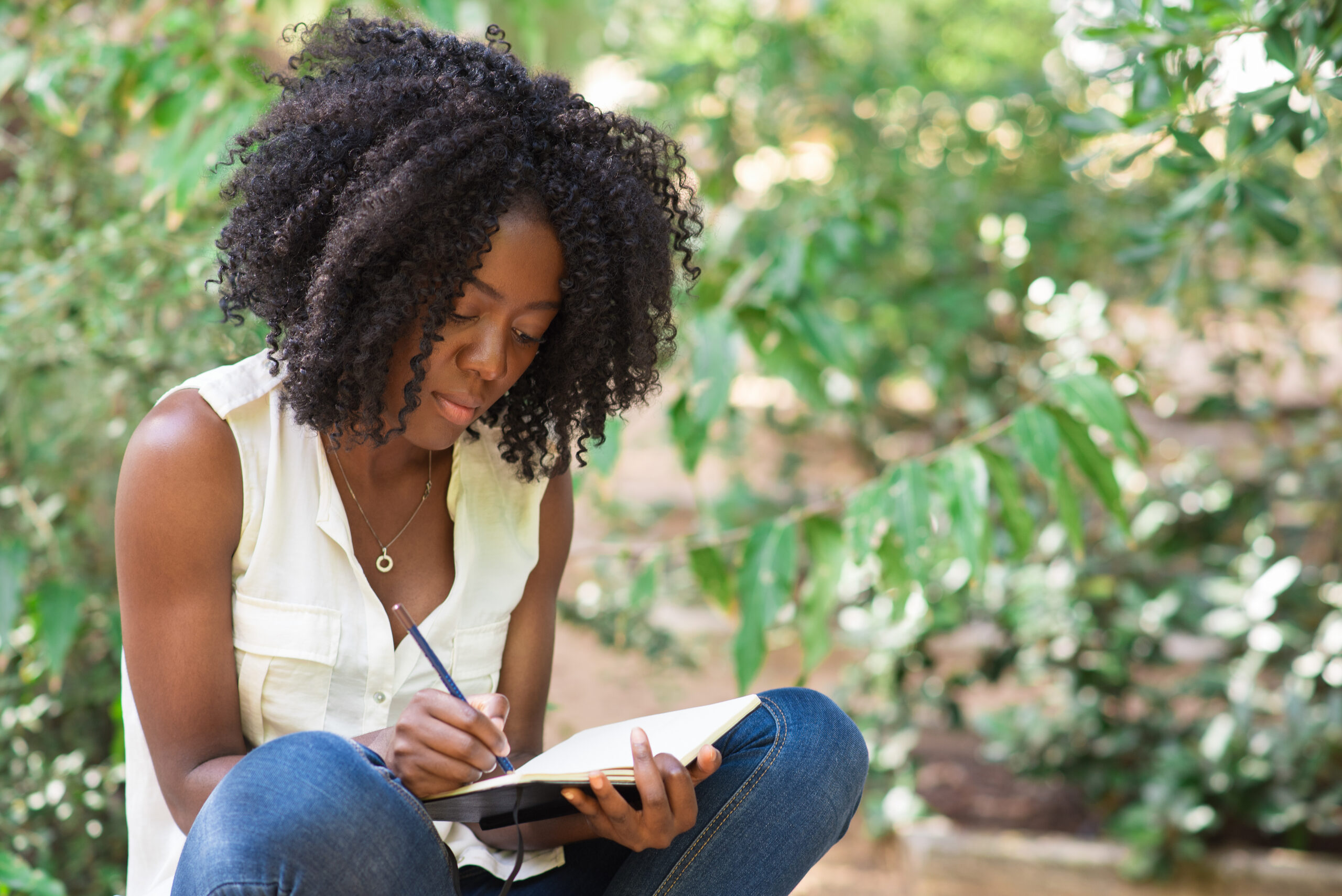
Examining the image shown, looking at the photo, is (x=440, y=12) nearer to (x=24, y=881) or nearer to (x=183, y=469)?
(x=183, y=469)

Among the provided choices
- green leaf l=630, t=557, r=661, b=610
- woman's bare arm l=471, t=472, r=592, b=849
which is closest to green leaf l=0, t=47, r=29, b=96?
woman's bare arm l=471, t=472, r=592, b=849

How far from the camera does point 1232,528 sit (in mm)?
2979

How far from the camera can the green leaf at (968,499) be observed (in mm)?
1821

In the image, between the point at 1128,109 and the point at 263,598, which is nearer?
the point at 263,598

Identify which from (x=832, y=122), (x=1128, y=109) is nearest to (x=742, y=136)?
(x=832, y=122)

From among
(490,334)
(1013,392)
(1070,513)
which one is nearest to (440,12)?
(490,334)

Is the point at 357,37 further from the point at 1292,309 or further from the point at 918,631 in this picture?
the point at 1292,309

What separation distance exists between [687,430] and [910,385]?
8.49 feet

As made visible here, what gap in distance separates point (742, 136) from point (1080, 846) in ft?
7.53

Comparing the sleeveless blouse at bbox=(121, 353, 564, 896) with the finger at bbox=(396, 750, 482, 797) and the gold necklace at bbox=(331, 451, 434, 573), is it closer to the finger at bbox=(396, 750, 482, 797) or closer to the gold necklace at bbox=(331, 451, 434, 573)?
the gold necklace at bbox=(331, 451, 434, 573)

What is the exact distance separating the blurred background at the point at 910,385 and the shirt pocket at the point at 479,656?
53cm

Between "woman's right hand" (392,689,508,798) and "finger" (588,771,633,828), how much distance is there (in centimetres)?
10

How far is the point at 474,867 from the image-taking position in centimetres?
136

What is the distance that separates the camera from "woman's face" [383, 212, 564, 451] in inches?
50.8
